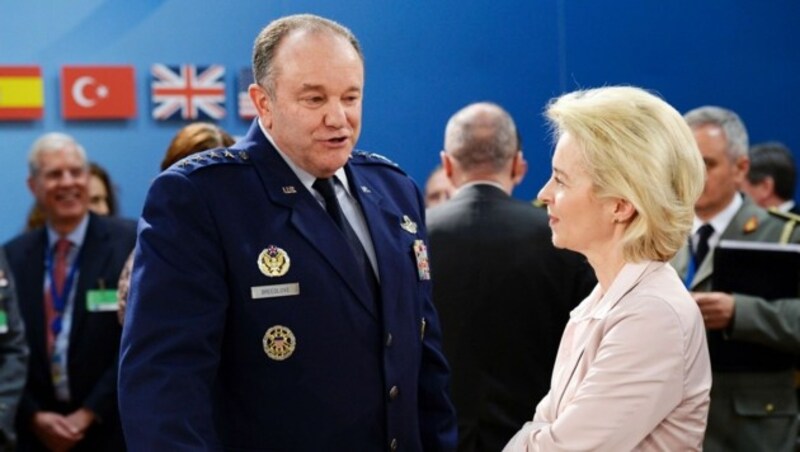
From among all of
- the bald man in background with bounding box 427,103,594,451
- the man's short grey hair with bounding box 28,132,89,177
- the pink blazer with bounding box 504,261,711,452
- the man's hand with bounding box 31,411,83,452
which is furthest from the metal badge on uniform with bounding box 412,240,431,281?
the man's short grey hair with bounding box 28,132,89,177

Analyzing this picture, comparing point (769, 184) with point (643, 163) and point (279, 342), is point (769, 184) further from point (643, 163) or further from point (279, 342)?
point (279, 342)

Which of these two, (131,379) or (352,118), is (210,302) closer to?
(131,379)

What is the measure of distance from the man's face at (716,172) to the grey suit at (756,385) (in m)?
0.27

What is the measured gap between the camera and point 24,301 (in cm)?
477

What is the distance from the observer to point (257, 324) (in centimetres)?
260

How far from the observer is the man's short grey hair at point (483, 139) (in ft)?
13.7

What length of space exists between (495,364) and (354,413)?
140cm

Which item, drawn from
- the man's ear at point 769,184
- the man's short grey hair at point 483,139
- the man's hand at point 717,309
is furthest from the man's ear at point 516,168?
the man's ear at point 769,184

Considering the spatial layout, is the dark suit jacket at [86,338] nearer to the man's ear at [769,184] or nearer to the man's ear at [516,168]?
the man's ear at [516,168]

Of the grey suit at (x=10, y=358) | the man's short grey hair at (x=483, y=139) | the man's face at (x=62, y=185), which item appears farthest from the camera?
the man's face at (x=62, y=185)

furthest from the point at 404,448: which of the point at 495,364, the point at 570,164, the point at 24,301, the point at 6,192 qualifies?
the point at 6,192

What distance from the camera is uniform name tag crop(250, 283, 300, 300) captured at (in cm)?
260

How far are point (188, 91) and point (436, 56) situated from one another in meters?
1.19

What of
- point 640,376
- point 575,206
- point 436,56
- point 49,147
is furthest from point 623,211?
point 436,56
